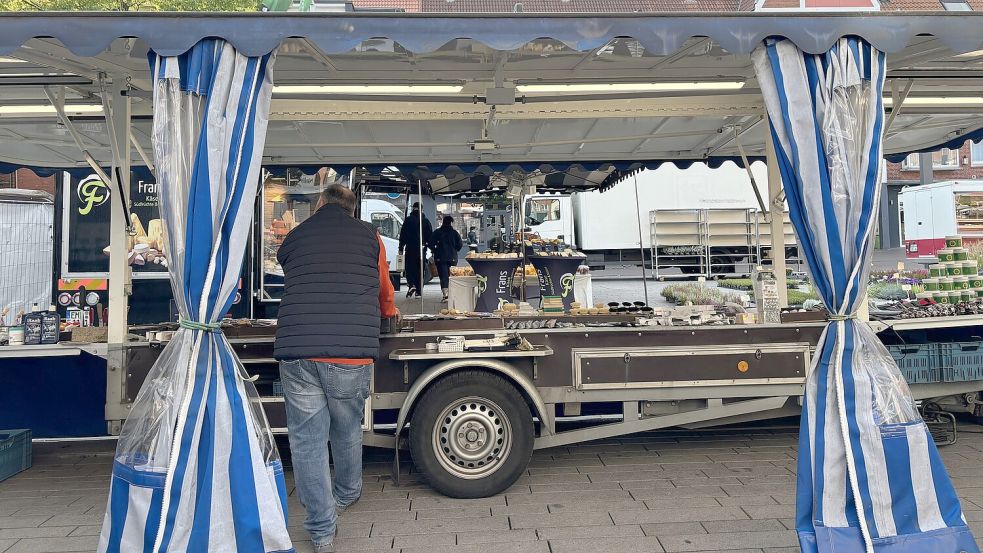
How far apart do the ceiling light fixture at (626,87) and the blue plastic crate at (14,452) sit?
15.5ft

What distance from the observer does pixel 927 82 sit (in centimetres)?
526

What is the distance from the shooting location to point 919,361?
5547 millimetres

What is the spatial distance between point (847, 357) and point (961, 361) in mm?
3033

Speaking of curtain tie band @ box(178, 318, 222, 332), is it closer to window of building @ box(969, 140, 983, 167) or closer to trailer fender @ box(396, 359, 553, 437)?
trailer fender @ box(396, 359, 553, 437)

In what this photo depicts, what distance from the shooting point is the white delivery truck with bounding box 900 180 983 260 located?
17.6m

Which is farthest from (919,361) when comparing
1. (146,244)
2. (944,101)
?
(146,244)

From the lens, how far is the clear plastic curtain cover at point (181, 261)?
3.24 meters

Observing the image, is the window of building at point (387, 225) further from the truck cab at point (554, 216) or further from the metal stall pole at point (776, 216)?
the metal stall pole at point (776, 216)

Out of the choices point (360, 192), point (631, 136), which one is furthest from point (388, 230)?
point (631, 136)


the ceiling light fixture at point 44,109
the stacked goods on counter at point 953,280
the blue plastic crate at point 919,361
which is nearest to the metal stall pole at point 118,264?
the ceiling light fixture at point 44,109

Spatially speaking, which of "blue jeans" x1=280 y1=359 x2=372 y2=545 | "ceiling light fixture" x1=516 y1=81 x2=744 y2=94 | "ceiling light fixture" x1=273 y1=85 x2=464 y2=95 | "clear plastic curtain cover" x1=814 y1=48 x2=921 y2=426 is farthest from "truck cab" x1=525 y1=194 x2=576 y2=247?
"blue jeans" x1=280 y1=359 x2=372 y2=545

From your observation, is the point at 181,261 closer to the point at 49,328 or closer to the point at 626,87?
the point at 49,328

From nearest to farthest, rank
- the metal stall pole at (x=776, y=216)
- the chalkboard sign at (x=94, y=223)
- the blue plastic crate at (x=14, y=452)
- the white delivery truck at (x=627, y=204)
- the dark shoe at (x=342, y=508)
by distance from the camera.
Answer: the dark shoe at (x=342, y=508)
the blue plastic crate at (x=14, y=452)
the metal stall pole at (x=776, y=216)
the chalkboard sign at (x=94, y=223)
the white delivery truck at (x=627, y=204)

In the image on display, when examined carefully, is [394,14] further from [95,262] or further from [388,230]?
[388,230]
